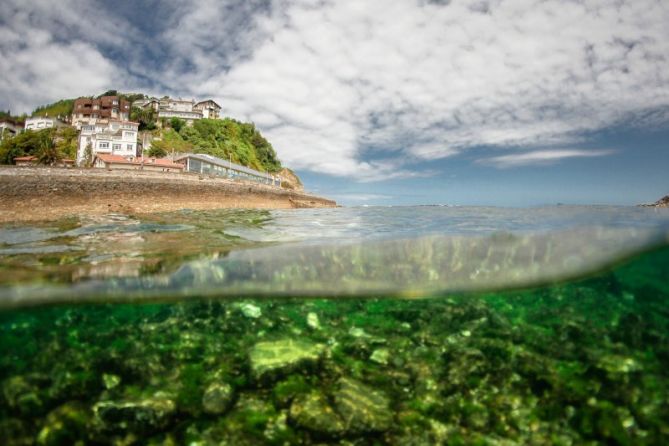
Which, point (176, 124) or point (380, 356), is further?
point (176, 124)

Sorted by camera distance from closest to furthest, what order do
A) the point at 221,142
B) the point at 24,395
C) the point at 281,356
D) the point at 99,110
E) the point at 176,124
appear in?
the point at 24,395 → the point at 281,356 → the point at 221,142 → the point at 176,124 → the point at 99,110

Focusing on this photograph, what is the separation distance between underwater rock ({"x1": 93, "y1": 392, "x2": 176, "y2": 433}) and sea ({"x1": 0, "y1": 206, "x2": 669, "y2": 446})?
0.01 m

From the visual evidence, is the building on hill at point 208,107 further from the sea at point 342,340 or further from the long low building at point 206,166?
the sea at point 342,340

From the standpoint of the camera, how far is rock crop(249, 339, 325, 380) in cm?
512

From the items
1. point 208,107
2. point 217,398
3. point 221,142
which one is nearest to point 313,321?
point 217,398

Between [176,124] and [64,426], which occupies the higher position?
[176,124]

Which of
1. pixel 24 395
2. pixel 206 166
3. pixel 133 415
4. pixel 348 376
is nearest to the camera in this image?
pixel 133 415

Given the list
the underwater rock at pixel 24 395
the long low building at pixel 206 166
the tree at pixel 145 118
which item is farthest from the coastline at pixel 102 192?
the tree at pixel 145 118

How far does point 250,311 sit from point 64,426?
415 centimetres

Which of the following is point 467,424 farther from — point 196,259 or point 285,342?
point 196,259

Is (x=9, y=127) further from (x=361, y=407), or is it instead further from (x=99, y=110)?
(x=361, y=407)

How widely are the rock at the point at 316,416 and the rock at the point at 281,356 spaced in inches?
26.8

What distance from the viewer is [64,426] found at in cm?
402

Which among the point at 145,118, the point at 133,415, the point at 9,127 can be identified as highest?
the point at 145,118
